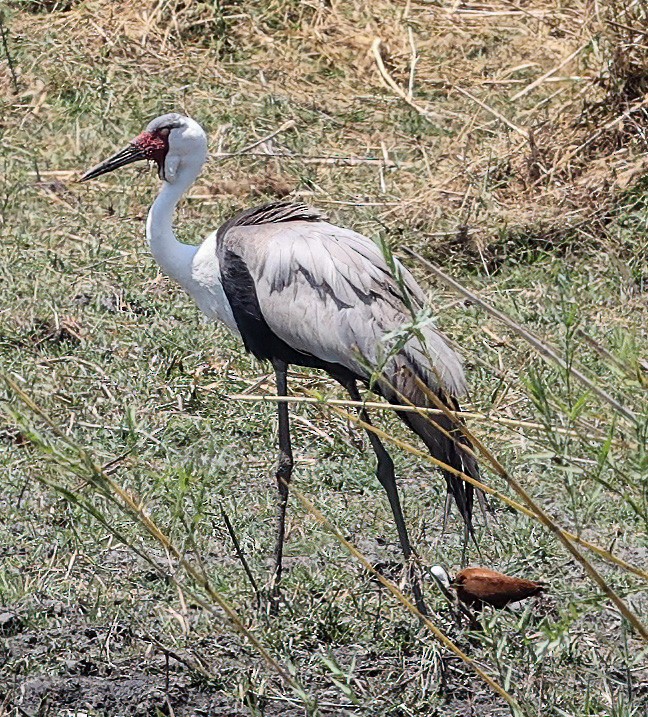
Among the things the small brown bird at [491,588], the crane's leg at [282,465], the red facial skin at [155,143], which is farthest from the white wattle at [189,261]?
the small brown bird at [491,588]

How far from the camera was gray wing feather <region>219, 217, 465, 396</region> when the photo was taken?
4.14 meters

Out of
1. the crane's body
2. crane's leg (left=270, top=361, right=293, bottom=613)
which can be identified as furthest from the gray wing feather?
crane's leg (left=270, top=361, right=293, bottom=613)

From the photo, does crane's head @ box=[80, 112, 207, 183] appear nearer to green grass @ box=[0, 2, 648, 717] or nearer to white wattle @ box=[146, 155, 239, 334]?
white wattle @ box=[146, 155, 239, 334]

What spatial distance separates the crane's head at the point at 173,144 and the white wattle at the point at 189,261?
0.08 m

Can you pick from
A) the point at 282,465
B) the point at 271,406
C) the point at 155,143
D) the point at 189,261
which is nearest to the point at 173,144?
the point at 155,143

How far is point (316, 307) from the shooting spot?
4.21 metres

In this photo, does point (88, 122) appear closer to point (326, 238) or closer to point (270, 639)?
point (326, 238)

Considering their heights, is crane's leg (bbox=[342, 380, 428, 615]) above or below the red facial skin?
below

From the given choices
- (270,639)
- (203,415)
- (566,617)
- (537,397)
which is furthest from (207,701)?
(203,415)

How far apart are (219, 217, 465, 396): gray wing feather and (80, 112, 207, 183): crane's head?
628 millimetres

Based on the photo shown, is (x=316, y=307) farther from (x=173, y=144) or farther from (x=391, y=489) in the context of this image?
(x=173, y=144)

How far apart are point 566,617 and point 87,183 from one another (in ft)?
16.1

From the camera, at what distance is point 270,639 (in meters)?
3.47

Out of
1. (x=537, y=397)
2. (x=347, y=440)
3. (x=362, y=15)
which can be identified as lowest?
(x=347, y=440)
